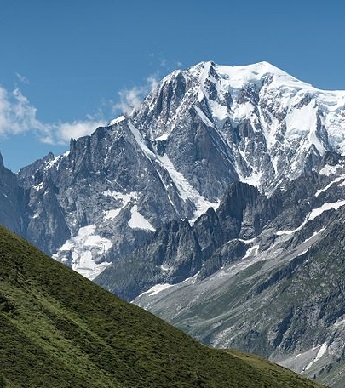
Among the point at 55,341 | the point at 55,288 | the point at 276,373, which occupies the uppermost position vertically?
the point at 55,288

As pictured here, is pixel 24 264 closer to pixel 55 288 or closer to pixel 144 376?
pixel 55 288

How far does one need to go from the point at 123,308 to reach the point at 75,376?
3097 centimetres

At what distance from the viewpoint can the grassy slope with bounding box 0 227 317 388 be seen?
92.8m

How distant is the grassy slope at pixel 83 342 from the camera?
9275 cm

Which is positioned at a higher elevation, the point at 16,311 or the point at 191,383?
→ the point at 16,311

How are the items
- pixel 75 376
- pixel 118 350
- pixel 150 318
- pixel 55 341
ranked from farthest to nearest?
pixel 150 318
pixel 118 350
pixel 55 341
pixel 75 376

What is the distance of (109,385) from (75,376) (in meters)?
5.02

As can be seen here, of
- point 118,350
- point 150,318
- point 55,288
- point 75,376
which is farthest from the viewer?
point 150,318

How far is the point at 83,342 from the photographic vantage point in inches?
4075

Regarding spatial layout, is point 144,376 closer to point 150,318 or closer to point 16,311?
point 16,311

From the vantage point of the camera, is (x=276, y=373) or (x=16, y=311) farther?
(x=276, y=373)

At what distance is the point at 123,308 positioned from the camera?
124125mm

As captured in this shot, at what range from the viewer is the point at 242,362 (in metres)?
131

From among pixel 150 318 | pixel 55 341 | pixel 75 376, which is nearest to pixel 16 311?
pixel 55 341
